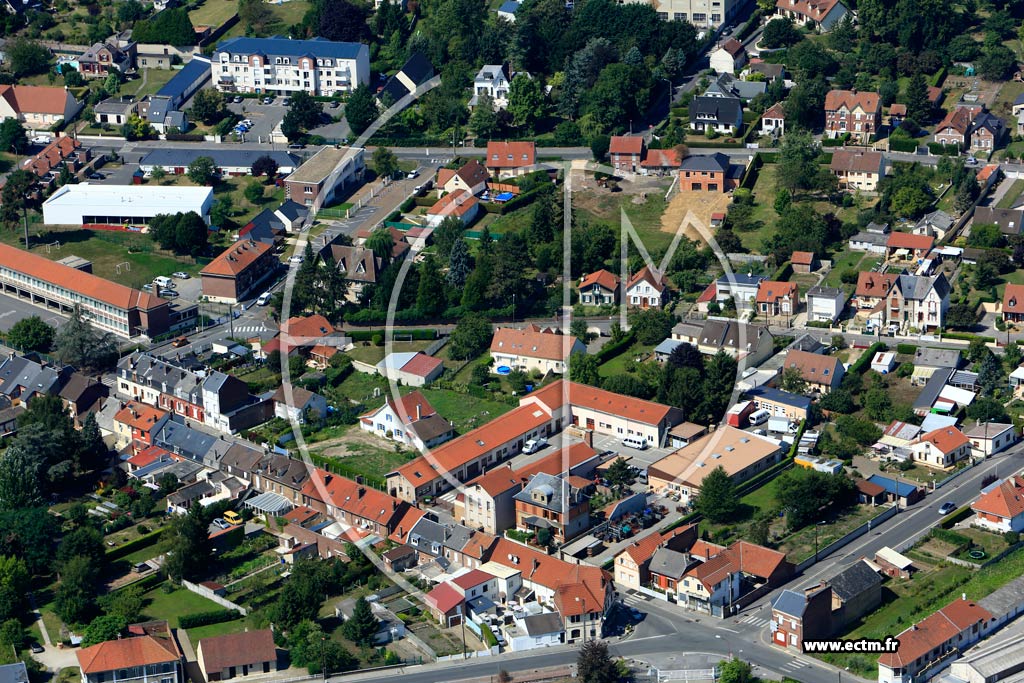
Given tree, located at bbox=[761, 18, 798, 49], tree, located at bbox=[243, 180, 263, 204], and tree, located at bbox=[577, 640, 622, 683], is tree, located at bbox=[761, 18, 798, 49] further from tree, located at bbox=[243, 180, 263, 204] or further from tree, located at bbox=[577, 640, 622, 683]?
tree, located at bbox=[577, 640, 622, 683]

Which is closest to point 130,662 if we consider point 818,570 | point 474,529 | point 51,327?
point 474,529

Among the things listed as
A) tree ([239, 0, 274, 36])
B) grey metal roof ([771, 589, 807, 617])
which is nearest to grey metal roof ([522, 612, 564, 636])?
grey metal roof ([771, 589, 807, 617])

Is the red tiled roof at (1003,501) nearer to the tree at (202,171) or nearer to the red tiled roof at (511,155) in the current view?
the red tiled roof at (511,155)

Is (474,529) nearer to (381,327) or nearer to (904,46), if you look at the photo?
(381,327)

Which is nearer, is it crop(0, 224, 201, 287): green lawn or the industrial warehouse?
crop(0, 224, 201, 287): green lawn

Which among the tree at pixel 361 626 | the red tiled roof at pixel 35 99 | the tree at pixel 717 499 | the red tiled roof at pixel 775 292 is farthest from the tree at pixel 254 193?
the tree at pixel 361 626

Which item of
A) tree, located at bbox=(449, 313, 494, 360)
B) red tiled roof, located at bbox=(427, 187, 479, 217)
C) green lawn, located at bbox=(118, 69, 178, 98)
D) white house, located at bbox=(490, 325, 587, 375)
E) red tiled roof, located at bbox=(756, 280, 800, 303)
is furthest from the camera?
green lawn, located at bbox=(118, 69, 178, 98)

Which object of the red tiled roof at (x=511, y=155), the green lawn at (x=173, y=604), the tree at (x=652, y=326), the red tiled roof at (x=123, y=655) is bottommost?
the green lawn at (x=173, y=604)
